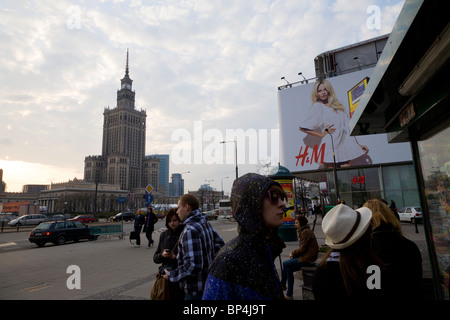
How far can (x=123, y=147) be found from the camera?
140 m

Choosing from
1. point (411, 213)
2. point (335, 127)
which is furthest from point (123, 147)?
point (411, 213)

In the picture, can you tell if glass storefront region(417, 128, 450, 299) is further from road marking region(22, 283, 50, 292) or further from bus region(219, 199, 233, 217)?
bus region(219, 199, 233, 217)

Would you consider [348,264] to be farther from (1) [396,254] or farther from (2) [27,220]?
(2) [27,220]

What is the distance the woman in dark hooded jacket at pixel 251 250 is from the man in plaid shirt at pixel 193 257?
127cm

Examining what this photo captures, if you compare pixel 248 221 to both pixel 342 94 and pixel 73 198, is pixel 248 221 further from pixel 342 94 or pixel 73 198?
pixel 73 198

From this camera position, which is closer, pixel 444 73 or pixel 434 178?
pixel 444 73

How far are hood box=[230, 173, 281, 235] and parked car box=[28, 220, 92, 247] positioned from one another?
17461mm

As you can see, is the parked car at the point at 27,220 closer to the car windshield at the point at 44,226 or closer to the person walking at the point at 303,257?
the car windshield at the point at 44,226

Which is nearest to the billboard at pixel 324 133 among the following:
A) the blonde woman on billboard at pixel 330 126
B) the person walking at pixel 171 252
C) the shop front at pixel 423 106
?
the blonde woman on billboard at pixel 330 126

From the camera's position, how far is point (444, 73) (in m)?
3.08

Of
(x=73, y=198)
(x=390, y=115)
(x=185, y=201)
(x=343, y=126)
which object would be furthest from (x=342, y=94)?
(x=73, y=198)

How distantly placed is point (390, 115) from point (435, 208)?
1714mm
